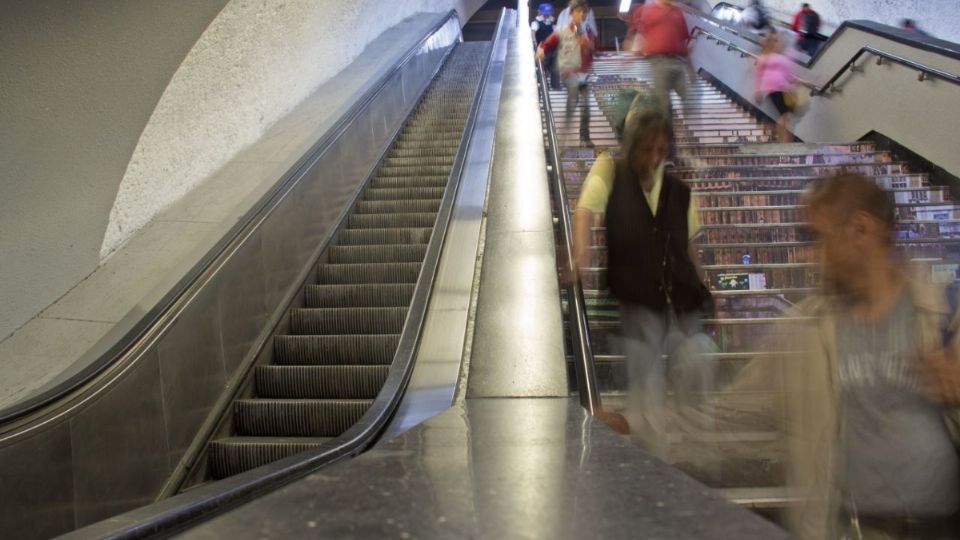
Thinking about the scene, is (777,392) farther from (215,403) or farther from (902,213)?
(902,213)

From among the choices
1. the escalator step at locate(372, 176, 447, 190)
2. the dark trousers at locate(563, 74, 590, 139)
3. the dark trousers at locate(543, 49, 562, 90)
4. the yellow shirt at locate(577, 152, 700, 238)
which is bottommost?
the yellow shirt at locate(577, 152, 700, 238)

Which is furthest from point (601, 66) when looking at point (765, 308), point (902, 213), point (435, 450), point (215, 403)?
point (435, 450)

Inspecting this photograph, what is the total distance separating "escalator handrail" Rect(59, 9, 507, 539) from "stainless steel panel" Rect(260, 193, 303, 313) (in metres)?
1.10

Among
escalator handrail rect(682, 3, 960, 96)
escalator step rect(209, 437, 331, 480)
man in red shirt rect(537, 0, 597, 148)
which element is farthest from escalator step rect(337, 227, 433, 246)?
escalator handrail rect(682, 3, 960, 96)

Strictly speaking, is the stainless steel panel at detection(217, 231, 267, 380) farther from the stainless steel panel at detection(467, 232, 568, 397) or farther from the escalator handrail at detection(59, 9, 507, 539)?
the stainless steel panel at detection(467, 232, 568, 397)

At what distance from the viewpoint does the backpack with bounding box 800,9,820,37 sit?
39.1ft

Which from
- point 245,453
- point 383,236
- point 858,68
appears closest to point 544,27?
point 858,68

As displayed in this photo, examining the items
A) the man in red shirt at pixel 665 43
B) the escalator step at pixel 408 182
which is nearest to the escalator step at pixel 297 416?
the escalator step at pixel 408 182

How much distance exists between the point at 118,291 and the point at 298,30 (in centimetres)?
448

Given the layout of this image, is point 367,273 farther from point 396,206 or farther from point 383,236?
point 396,206

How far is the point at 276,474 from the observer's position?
7.88 feet

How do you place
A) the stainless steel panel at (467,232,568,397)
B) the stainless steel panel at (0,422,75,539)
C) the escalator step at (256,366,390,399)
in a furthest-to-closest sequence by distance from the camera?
the escalator step at (256,366,390,399) < the stainless steel panel at (467,232,568,397) < the stainless steel panel at (0,422,75,539)

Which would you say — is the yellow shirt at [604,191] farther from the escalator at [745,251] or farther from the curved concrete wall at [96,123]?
the curved concrete wall at [96,123]

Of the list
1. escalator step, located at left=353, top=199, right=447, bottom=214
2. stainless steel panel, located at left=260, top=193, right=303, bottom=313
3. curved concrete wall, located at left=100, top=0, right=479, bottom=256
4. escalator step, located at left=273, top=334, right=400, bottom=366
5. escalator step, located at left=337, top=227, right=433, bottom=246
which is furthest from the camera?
escalator step, located at left=353, top=199, right=447, bottom=214
